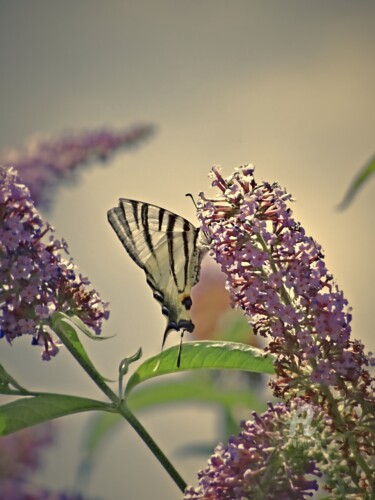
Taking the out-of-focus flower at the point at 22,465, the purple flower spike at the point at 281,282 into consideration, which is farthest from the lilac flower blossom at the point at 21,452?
the purple flower spike at the point at 281,282

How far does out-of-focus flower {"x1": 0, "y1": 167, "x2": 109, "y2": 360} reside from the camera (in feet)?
3.01

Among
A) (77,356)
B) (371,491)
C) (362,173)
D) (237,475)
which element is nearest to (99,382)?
(77,356)

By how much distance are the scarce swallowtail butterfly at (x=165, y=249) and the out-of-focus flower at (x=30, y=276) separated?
20 cm

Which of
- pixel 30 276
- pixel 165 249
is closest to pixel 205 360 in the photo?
pixel 30 276

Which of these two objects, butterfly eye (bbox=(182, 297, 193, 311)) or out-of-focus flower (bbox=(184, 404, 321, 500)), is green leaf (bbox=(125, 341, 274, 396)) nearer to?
out-of-focus flower (bbox=(184, 404, 321, 500))

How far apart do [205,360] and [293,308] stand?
0.16 metres

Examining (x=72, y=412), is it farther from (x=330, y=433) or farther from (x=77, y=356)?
(x=330, y=433)

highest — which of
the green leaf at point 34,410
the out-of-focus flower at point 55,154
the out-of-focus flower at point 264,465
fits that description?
the out-of-focus flower at point 55,154

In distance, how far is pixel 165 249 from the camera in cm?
132

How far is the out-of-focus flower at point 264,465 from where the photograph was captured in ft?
2.42

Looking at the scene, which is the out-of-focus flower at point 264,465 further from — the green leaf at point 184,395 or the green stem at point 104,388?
the green leaf at point 184,395

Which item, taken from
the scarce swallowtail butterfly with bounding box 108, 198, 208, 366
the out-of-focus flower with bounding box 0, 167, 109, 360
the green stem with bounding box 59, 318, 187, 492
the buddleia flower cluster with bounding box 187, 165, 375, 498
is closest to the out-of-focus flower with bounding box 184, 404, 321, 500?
the buddleia flower cluster with bounding box 187, 165, 375, 498

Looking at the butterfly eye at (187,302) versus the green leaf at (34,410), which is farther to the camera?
the butterfly eye at (187,302)

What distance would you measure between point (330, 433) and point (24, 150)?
42.8 inches
